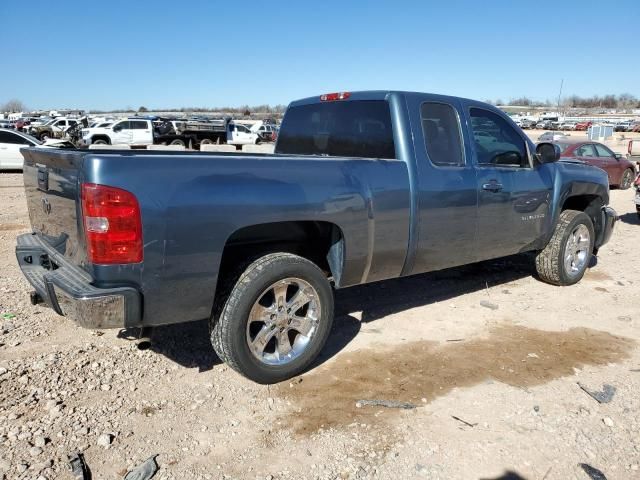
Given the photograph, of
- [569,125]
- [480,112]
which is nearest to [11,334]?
[480,112]

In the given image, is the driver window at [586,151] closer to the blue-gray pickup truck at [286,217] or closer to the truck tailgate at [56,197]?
the blue-gray pickup truck at [286,217]

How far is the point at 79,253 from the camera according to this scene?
3033 mm

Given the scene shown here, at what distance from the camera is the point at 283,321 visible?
3.59 meters

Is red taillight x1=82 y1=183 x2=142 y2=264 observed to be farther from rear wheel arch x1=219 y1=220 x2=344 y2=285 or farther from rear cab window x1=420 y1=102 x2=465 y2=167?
rear cab window x1=420 y1=102 x2=465 y2=167

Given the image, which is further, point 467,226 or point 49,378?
point 467,226

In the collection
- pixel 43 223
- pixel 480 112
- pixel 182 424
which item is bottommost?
pixel 182 424

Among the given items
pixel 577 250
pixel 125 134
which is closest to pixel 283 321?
pixel 577 250

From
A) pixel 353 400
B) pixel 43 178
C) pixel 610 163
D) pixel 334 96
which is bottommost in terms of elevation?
pixel 353 400

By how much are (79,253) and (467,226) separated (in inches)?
119

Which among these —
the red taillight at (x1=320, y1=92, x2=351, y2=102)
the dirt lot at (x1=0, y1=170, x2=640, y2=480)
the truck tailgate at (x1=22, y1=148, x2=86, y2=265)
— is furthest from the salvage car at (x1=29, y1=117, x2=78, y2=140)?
the truck tailgate at (x1=22, y1=148, x2=86, y2=265)

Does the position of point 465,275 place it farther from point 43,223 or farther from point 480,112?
point 43,223

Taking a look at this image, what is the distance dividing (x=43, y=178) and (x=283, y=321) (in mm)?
1823

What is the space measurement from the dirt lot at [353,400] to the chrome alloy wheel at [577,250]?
85 centimetres

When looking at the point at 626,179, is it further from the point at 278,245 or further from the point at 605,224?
the point at 278,245
